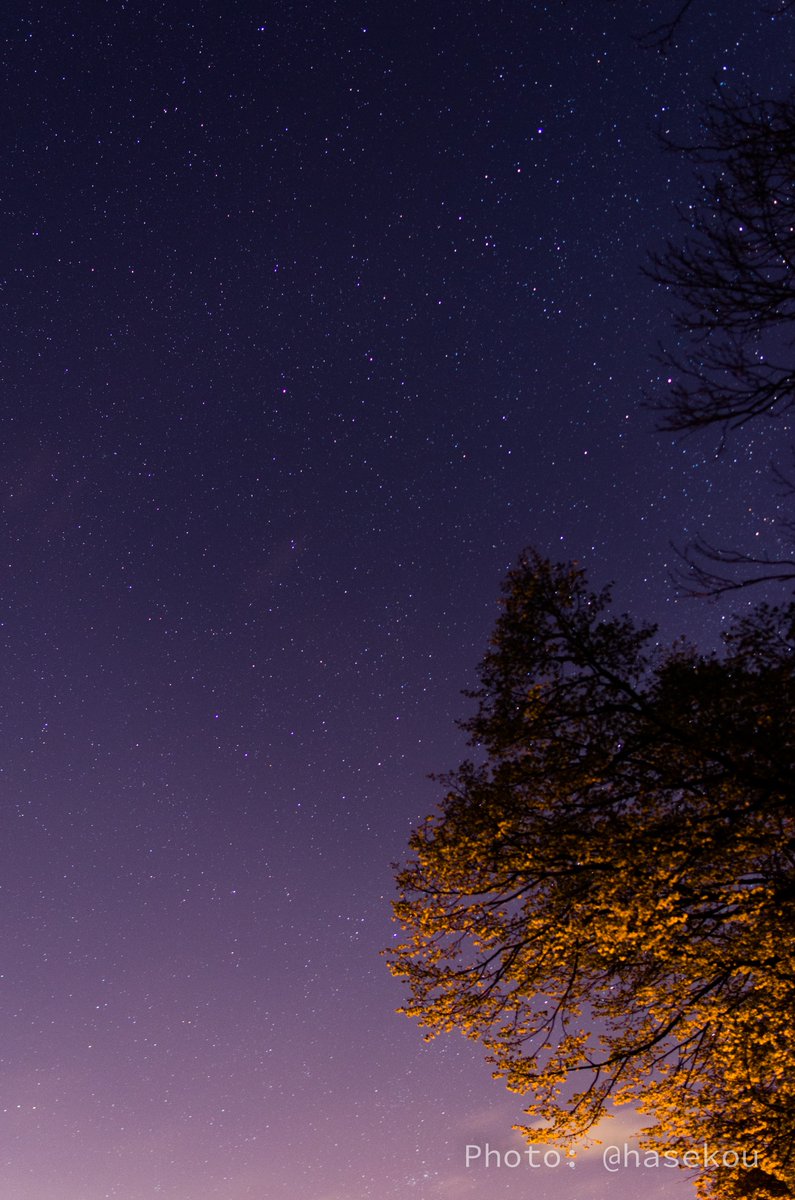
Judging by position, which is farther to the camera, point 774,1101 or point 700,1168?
point 700,1168

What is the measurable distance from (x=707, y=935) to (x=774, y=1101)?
2.89 m

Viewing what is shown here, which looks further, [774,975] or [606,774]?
[606,774]

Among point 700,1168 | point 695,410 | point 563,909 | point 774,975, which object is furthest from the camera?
point 700,1168

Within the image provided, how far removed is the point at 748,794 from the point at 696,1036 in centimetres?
316

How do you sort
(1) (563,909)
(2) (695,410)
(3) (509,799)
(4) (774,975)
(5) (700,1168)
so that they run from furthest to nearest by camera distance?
(5) (700,1168) → (3) (509,799) → (1) (563,909) → (4) (774,975) → (2) (695,410)

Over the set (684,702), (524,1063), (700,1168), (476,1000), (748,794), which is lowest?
(700,1168)

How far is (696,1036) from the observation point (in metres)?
10.2

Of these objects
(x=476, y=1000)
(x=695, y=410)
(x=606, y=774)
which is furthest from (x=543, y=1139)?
(x=695, y=410)

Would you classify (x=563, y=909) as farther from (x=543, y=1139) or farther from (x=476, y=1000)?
(x=543, y=1139)

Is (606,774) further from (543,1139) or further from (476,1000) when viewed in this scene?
(543,1139)

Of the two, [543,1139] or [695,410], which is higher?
[695,410]

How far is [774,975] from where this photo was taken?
8.95 metres

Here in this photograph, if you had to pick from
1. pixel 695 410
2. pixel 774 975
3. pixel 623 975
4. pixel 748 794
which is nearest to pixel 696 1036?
pixel 623 975

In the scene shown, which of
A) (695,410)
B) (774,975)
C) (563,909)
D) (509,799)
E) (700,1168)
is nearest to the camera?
(695,410)
